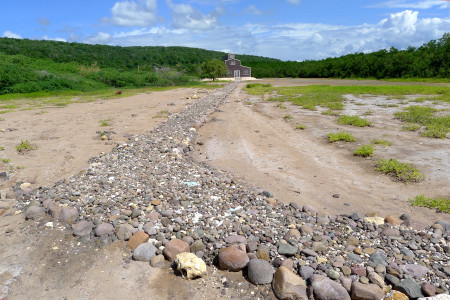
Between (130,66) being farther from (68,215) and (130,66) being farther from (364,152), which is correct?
(68,215)

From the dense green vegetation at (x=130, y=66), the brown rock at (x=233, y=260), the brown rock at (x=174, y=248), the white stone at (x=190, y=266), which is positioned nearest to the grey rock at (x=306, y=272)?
the brown rock at (x=233, y=260)

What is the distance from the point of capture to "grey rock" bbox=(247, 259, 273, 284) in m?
3.35

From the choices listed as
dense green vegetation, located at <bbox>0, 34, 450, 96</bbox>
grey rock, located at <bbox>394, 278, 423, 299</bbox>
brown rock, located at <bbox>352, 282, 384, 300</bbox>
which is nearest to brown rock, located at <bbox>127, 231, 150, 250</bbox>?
brown rock, located at <bbox>352, 282, 384, 300</bbox>

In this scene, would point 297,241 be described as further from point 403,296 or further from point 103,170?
point 103,170

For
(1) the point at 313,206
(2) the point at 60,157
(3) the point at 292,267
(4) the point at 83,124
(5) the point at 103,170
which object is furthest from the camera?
(4) the point at 83,124

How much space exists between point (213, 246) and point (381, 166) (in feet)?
17.2

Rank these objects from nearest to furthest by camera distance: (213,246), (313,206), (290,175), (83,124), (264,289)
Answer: (264,289), (213,246), (313,206), (290,175), (83,124)

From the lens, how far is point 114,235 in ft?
14.0

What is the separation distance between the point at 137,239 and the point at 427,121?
12599 mm

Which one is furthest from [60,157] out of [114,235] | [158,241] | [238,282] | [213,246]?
[238,282]

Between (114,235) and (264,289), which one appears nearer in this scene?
(264,289)

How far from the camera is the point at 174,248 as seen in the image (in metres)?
3.84

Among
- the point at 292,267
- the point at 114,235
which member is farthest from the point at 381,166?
the point at 114,235

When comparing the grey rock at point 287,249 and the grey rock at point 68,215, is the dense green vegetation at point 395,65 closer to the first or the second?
the grey rock at point 287,249
